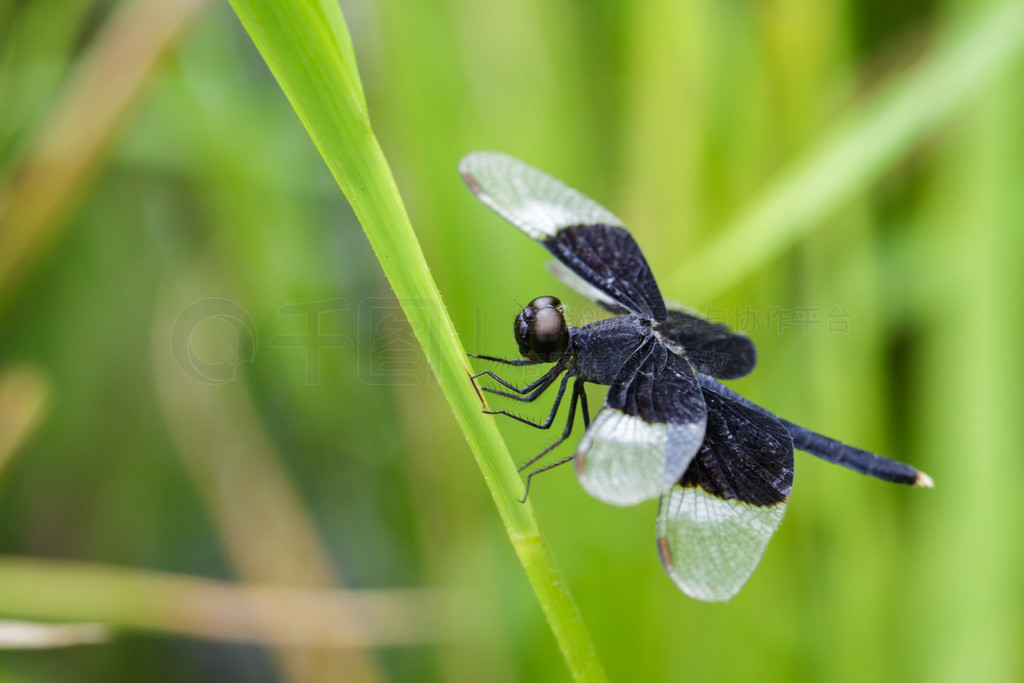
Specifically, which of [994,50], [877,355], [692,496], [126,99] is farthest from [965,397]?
[126,99]

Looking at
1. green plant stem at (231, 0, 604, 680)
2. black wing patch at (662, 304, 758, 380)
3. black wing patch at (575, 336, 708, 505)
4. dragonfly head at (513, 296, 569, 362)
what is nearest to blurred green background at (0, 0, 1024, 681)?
black wing patch at (662, 304, 758, 380)

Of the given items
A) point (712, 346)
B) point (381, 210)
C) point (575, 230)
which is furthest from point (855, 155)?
point (381, 210)

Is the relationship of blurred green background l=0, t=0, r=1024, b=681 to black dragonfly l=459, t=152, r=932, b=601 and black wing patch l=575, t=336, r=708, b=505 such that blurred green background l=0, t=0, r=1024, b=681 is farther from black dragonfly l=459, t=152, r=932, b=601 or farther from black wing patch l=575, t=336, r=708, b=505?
black wing patch l=575, t=336, r=708, b=505

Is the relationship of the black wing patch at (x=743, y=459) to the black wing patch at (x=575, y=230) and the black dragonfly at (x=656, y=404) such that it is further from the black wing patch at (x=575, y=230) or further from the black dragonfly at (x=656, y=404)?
the black wing patch at (x=575, y=230)

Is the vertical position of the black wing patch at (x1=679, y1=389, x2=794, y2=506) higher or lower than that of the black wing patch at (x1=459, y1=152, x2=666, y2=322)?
lower

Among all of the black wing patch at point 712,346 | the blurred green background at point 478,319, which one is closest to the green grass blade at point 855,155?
the blurred green background at point 478,319

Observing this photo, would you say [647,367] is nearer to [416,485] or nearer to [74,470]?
[416,485]
